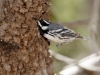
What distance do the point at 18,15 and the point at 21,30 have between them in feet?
0.54

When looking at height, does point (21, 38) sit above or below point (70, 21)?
above

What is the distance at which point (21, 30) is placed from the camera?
420cm

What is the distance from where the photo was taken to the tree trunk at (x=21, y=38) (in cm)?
414

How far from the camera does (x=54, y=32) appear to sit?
4.72 meters

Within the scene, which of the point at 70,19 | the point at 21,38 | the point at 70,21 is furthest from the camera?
the point at 70,19

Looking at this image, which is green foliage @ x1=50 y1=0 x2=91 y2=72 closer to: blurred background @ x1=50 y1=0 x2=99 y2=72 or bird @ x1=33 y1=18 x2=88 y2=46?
blurred background @ x1=50 y1=0 x2=99 y2=72

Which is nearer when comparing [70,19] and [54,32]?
[54,32]

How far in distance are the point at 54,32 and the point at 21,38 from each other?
0.63 meters

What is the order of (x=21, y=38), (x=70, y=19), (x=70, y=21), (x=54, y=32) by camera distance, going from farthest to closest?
(x=70, y=19) < (x=70, y=21) < (x=54, y=32) < (x=21, y=38)

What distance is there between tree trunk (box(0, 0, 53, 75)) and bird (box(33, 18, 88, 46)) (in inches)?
2.8

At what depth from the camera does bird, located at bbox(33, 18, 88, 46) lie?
4381 mm

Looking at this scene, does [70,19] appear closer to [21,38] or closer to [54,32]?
[54,32]

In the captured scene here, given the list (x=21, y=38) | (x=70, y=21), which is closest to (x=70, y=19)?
(x=70, y=21)

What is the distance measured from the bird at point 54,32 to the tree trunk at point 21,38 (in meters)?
0.07
